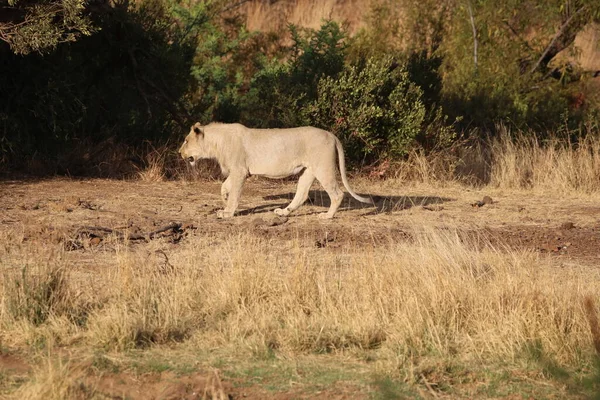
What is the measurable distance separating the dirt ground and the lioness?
0.40 m

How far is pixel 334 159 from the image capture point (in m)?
11.4

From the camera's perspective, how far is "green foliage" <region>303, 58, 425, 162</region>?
1505 centimetres

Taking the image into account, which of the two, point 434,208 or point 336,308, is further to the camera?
point 434,208

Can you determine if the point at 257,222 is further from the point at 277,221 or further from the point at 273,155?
the point at 273,155

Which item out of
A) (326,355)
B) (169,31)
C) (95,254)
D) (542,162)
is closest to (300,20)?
(169,31)

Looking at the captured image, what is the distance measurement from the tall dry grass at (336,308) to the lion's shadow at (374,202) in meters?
3.51

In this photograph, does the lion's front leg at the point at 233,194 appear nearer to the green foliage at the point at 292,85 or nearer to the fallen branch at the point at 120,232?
the fallen branch at the point at 120,232

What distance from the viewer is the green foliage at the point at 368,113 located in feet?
49.4

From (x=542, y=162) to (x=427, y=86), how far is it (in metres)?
2.61

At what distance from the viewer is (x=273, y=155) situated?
11.3 metres

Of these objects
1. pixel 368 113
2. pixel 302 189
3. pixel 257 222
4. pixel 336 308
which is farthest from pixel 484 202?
pixel 336 308

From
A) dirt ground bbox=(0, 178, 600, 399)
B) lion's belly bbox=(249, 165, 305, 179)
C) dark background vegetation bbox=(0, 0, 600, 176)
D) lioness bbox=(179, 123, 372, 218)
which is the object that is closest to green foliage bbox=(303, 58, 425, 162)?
dark background vegetation bbox=(0, 0, 600, 176)

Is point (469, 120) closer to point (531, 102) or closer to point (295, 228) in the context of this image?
point (531, 102)

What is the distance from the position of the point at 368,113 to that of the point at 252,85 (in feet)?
9.62
